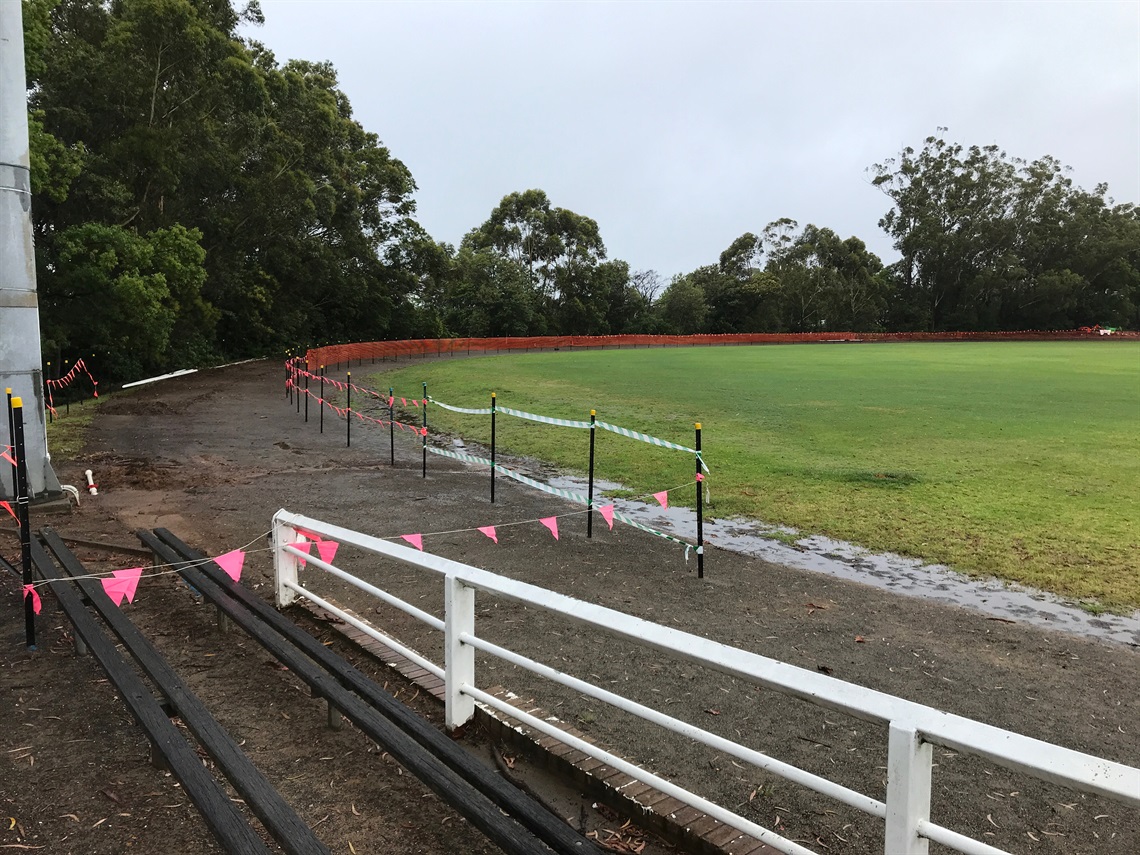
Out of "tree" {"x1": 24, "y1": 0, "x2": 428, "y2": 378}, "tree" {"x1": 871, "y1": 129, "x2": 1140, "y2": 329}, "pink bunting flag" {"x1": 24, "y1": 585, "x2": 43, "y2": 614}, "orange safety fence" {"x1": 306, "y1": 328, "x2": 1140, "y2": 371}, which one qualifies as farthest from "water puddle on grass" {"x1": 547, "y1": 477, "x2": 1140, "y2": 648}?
"tree" {"x1": 871, "y1": 129, "x2": 1140, "y2": 329}

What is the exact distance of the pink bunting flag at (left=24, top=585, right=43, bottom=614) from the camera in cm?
479

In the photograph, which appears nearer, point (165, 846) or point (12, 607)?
point (165, 846)

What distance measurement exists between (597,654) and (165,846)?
2691 millimetres

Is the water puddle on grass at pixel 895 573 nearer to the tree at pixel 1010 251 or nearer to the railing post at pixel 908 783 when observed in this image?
the railing post at pixel 908 783

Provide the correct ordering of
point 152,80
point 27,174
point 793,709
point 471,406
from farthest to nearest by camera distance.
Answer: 1. point 152,80
2. point 471,406
3. point 27,174
4. point 793,709

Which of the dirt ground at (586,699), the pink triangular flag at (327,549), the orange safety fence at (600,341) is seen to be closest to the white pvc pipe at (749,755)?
the dirt ground at (586,699)

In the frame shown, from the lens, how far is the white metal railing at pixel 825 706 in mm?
1773

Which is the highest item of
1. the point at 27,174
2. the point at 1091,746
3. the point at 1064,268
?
the point at 1064,268

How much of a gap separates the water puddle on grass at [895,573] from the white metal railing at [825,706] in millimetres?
4545

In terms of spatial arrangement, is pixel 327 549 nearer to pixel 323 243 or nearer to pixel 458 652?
pixel 458 652

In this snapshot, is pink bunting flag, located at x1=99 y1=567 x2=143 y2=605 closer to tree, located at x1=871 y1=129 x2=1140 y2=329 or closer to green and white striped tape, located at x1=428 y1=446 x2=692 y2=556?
green and white striped tape, located at x1=428 y1=446 x2=692 y2=556

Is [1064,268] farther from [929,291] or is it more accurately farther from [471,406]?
[471,406]

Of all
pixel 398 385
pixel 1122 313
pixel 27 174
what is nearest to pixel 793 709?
pixel 27 174

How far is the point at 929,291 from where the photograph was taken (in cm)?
8781
